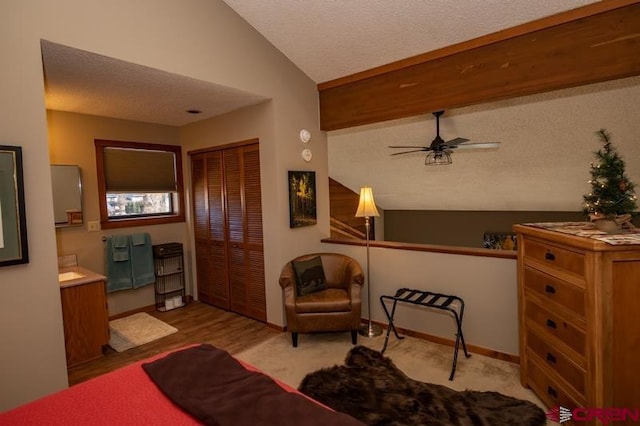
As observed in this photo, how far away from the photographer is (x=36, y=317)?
2.13 meters

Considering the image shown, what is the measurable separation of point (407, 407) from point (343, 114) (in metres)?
2.96

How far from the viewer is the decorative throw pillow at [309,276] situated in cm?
353

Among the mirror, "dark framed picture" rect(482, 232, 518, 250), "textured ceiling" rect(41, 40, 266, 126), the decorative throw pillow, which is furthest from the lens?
"dark framed picture" rect(482, 232, 518, 250)

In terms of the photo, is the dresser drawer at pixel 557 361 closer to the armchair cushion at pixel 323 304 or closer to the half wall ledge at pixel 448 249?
the half wall ledge at pixel 448 249

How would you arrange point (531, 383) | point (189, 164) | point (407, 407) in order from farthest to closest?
point (189, 164) → point (531, 383) → point (407, 407)

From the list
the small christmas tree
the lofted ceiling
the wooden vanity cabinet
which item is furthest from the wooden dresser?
the wooden vanity cabinet

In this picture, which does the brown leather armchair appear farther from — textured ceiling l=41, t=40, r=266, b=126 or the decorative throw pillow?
textured ceiling l=41, t=40, r=266, b=126

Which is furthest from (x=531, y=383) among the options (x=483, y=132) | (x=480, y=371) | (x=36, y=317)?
(x=36, y=317)

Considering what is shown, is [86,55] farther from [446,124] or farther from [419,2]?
[446,124]

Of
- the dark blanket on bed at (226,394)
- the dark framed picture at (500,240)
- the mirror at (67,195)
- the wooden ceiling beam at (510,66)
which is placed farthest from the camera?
the dark framed picture at (500,240)

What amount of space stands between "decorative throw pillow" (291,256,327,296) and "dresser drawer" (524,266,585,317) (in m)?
1.93

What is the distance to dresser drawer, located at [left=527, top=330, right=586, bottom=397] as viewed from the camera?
1.90m

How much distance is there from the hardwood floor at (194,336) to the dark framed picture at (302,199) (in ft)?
4.26

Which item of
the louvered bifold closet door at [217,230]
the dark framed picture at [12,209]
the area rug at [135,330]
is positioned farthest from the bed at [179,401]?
the louvered bifold closet door at [217,230]
